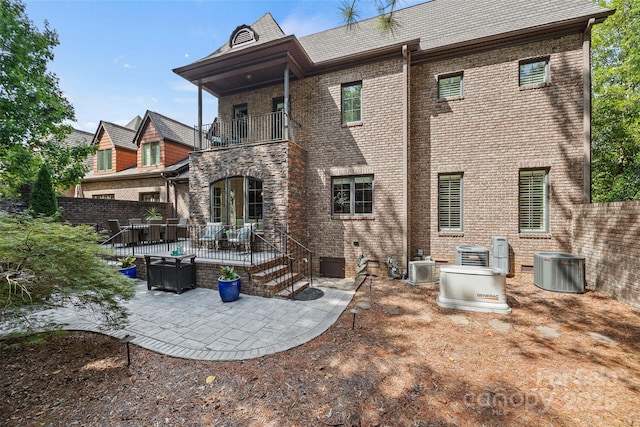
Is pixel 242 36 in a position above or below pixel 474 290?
above

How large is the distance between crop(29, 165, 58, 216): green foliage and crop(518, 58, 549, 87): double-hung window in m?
15.8

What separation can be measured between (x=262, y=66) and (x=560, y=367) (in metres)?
9.79

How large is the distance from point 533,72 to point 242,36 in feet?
31.9

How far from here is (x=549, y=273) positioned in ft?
20.5

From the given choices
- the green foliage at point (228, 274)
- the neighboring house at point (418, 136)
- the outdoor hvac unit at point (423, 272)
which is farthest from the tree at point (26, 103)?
the outdoor hvac unit at point (423, 272)

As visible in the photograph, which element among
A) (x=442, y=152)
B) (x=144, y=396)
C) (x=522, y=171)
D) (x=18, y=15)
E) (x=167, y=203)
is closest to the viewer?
(x=144, y=396)

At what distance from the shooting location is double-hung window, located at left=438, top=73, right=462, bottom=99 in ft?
25.7

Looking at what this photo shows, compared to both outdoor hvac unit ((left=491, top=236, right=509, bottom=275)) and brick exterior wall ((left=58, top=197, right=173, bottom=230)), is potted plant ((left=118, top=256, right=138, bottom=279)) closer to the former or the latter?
brick exterior wall ((left=58, top=197, right=173, bottom=230))

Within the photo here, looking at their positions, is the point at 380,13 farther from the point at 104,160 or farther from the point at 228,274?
the point at 104,160

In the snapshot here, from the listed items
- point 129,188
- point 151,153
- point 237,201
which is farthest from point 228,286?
point 129,188

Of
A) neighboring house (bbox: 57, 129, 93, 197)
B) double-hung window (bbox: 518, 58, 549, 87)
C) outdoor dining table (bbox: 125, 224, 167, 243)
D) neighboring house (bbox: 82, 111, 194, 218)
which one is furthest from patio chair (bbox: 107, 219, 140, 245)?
double-hung window (bbox: 518, 58, 549, 87)

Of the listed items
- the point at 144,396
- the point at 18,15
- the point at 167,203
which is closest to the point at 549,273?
the point at 144,396

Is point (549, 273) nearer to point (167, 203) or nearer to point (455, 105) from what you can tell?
point (455, 105)

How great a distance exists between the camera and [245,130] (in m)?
9.81
